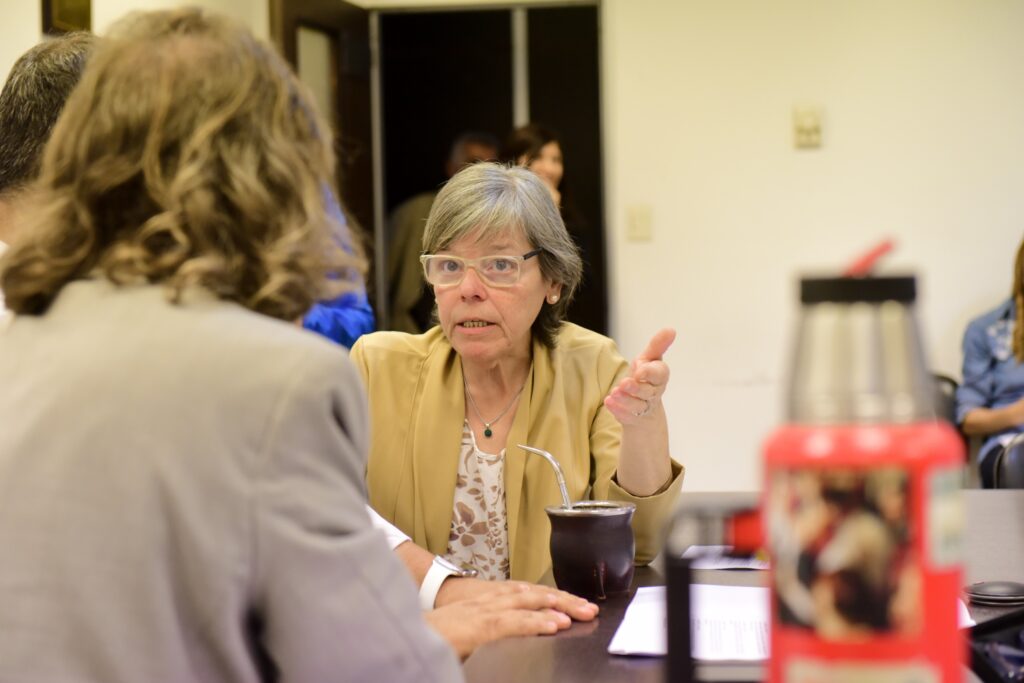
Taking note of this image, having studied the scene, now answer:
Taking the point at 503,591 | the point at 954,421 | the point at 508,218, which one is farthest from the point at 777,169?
the point at 503,591

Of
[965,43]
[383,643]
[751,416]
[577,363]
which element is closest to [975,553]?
[577,363]

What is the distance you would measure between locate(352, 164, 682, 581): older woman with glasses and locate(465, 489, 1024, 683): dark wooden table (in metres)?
0.22

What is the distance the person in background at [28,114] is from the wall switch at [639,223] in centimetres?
325

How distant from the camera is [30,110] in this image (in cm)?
159

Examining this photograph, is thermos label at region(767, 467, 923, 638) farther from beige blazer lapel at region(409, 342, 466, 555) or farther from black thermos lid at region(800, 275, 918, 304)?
beige blazer lapel at region(409, 342, 466, 555)

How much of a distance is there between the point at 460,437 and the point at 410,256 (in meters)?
3.38

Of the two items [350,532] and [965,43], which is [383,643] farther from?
[965,43]

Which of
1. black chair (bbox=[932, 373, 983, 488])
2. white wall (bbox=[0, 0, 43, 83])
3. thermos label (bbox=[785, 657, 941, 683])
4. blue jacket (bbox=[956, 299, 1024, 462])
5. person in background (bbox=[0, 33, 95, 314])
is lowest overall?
black chair (bbox=[932, 373, 983, 488])

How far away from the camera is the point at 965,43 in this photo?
4.54m

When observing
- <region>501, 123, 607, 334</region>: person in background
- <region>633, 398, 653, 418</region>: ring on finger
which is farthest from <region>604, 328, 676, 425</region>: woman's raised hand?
<region>501, 123, 607, 334</region>: person in background

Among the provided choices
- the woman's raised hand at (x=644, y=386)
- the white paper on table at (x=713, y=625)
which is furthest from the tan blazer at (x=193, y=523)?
the woman's raised hand at (x=644, y=386)

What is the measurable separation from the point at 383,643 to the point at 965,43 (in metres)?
4.38

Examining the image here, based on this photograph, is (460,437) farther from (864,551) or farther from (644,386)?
(864,551)

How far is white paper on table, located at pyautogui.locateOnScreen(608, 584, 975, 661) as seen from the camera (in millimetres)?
1089
